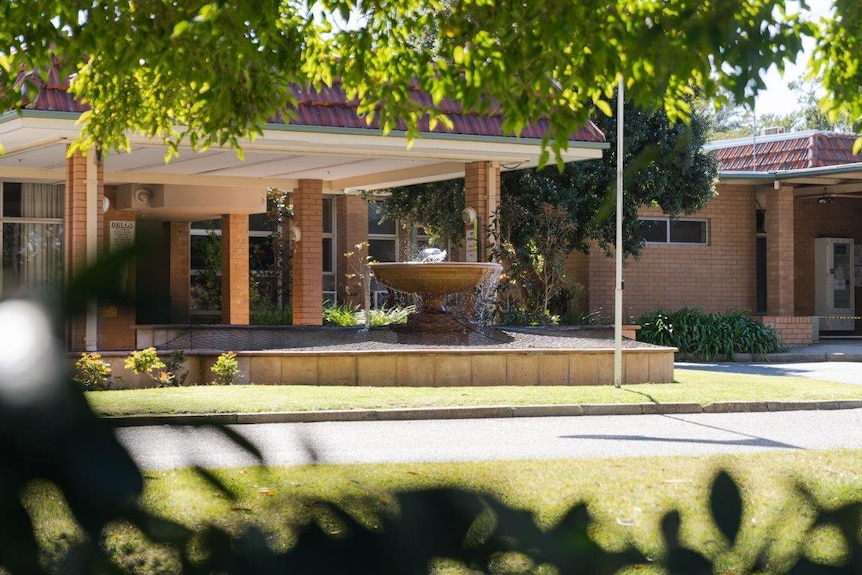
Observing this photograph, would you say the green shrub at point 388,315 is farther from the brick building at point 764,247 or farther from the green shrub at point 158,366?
the green shrub at point 158,366

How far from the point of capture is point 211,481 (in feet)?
3.65

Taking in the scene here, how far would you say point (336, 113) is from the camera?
18.4m

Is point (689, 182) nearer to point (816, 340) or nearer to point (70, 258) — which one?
point (816, 340)

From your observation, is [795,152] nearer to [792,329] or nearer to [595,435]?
[792,329]

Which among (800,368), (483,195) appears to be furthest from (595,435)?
(800,368)

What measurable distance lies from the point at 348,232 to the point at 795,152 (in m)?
10.6

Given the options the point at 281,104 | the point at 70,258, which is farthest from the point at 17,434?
the point at 281,104

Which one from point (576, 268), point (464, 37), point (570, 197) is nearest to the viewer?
point (464, 37)

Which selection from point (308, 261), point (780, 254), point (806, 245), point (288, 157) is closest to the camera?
point (288, 157)

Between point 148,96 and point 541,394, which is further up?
point 148,96

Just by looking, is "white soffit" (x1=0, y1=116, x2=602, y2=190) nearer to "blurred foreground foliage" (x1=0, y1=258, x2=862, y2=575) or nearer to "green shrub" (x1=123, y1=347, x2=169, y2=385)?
"green shrub" (x1=123, y1=347, x2=169, y2=385)

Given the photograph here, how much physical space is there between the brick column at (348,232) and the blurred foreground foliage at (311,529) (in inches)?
1107

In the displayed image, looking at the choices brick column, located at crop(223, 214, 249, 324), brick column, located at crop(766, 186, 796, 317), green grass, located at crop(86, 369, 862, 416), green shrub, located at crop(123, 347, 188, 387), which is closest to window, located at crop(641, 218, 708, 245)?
brick column, located at crop(766, 186, 796, 317)

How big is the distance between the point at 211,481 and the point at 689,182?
82.2ft
